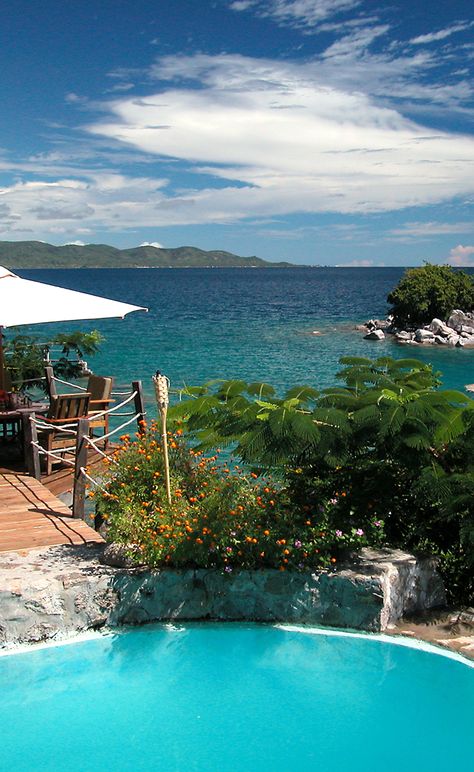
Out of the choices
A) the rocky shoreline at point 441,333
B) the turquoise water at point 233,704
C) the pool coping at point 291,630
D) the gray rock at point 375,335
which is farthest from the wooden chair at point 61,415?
the gray rock at point 375,335

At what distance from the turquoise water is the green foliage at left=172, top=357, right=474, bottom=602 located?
1.35 meters

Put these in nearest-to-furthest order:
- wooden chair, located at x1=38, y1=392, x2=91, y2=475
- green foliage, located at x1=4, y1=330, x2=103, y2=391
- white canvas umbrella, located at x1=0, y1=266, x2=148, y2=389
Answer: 1. white canvas umbrella, located at x1=0, y1=266, x2=148, y2=389
2. wooden chair, located at x1=38, y1=392, x2=91, y2=475
3. green foliage, located at x1=4, y1=330, x2=103, y2=391

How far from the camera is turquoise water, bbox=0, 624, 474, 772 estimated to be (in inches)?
219

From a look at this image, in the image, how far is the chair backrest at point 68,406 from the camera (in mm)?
11609

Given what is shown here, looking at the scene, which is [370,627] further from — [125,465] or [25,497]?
[25,497]

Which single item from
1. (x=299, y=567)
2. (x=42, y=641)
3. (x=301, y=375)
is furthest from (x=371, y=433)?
(x=301, y=375)

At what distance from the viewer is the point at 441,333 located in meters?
47.8

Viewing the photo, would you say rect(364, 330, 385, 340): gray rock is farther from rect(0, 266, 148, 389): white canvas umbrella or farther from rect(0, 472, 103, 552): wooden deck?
rect(0, 472, 103, 552): wooden deck

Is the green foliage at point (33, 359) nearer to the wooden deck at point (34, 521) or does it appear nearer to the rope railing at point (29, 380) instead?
the rope railing at point (29, 380)

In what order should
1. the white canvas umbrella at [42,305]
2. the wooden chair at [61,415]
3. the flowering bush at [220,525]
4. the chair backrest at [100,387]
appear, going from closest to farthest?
the flowering bush at [220,525]
the white canvas umbrella at [42,305]
the wooden chair at [61,415]
the chair backrest at [100,387]

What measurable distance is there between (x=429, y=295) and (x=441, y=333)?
4423mm

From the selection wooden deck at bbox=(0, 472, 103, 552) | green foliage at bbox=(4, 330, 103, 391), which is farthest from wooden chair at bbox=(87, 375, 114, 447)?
wooden deck at bbox=(0, 472, 103, 552)

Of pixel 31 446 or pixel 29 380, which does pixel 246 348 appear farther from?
pixel 31 446

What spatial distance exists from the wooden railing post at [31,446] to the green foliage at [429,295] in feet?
143
